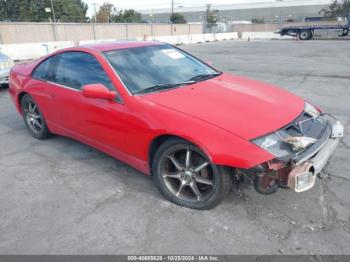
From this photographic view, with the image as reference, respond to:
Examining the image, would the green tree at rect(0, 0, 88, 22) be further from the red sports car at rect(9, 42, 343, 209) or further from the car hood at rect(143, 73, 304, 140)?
the car hood at rect(143, 73, 304, 140)

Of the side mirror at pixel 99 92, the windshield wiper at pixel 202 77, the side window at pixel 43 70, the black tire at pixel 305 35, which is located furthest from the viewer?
the black tire at pixel 305 35

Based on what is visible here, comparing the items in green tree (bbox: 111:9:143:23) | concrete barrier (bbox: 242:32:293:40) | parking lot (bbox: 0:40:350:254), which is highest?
green tree (bbox: 111:9:143:23)

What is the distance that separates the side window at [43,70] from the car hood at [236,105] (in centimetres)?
200

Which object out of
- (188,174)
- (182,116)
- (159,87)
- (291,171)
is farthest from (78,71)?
(291,171)

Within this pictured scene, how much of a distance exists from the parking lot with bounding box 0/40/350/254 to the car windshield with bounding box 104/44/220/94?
1088 millimetres

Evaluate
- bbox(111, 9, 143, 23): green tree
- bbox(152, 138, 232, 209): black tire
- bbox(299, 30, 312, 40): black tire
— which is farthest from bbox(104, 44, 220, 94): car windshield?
bbox(111, 9, 143, 23): green tree

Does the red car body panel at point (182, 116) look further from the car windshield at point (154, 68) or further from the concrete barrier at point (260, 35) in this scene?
the concrete barrier at point (260, 35)

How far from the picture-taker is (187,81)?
356 centimetres

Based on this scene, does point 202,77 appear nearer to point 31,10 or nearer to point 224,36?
point 224,36

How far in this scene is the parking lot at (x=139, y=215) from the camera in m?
2.53

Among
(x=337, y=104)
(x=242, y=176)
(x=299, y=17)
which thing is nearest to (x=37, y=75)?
(x=242, y=176)

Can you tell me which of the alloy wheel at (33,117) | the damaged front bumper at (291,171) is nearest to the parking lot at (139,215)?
the damaged front bumper at (291,171)

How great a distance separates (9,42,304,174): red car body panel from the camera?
8.42 ft

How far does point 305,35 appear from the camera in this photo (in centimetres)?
3456
